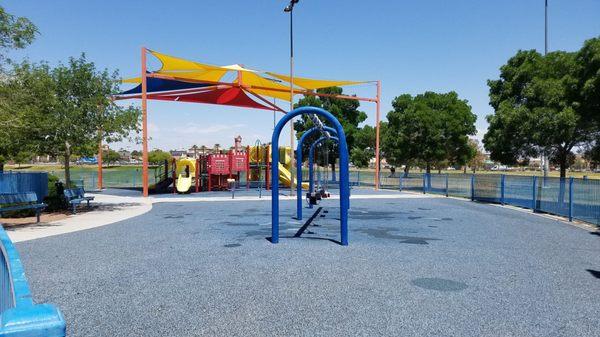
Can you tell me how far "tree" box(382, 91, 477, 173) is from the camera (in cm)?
3731

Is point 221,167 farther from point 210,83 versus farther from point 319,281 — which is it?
point 319,281

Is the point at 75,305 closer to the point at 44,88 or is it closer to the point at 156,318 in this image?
the point at 156,318

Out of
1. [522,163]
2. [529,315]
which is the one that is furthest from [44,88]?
[522,163]

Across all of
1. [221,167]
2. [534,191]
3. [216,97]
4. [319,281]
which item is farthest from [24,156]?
[534,191]

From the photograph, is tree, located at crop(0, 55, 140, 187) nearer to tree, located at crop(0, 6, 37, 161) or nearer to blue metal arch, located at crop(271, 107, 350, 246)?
tree, located at crop(0, 6, 37, 161)

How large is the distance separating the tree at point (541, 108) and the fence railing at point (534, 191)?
2900 millimetres

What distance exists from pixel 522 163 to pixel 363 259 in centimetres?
2109

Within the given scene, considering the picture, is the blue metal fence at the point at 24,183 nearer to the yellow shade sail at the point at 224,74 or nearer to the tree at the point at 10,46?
the tree at the point at 10,46

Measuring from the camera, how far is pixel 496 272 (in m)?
6.70

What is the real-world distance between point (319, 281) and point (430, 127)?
3331 cm

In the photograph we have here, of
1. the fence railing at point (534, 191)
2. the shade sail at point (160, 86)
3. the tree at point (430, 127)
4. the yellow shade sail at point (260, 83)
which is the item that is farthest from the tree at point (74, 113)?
the tree at point (430, 127)

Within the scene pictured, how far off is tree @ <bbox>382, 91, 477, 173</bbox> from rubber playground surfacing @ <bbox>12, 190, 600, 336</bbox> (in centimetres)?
2684

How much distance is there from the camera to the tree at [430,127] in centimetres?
3731

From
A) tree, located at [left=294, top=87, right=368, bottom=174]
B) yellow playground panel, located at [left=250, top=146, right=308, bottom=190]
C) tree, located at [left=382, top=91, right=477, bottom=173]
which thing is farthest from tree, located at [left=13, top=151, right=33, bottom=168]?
tree, located at [left=382, top=91, right=477, bottom=173]
